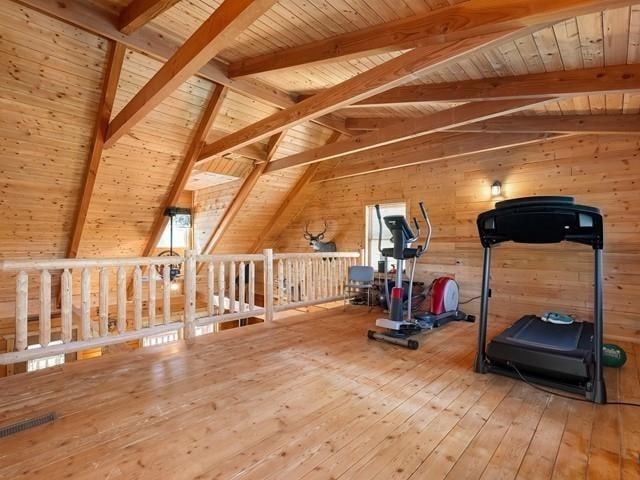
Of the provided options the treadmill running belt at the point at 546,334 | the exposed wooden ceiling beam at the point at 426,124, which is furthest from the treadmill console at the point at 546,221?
the exposed wooden ceiling beam at the point at 426,124

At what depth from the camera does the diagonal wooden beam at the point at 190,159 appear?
14.6ft

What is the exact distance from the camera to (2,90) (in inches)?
135

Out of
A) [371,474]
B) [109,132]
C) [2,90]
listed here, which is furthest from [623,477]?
[2,90]

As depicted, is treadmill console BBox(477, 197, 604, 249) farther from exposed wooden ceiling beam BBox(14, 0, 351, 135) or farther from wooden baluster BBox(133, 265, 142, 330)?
wooden baluster BBox(133, 265, 142, 330)

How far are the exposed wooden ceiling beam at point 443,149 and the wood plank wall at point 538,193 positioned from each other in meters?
0.30

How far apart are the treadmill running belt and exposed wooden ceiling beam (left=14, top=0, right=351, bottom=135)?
3934 mm

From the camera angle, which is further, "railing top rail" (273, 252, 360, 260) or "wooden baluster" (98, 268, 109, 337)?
"railing top rail" (273, 252, 360, 260)

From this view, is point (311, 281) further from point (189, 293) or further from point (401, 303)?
point (189, 293)

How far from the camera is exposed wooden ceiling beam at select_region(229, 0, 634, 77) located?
1673 millimetres

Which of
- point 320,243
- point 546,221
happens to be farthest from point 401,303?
point 320,243

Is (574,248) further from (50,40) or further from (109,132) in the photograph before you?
(50,40)

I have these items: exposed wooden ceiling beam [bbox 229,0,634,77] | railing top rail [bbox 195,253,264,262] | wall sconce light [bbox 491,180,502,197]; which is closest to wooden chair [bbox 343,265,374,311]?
railing top rail [bbox 195,253,264,262]

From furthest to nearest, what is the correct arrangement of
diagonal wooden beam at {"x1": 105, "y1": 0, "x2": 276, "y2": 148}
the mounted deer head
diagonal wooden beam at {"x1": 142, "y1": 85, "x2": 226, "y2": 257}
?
1. the mounted deer head
2. diagonal wooden beam at {"x1": 142, "y1": 85, "x2": 226, "y2": 257}
3. diagonal wooden beam at {"x1": 105, "y1": 0, "x2": 276, "y2": 148}

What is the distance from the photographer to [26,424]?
6.46 ft
